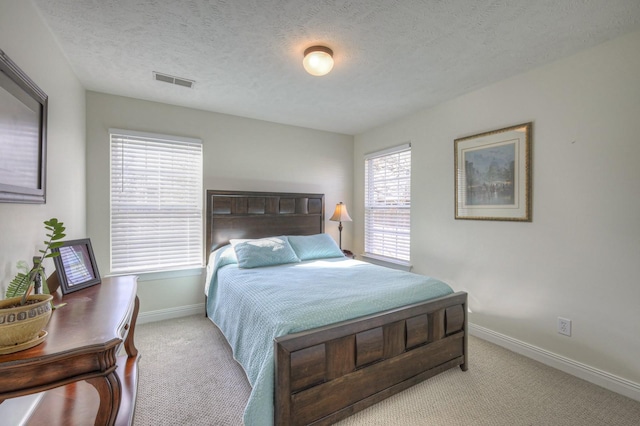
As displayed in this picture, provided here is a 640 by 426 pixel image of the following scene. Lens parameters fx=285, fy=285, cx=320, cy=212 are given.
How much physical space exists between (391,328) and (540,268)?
1539 millimetres

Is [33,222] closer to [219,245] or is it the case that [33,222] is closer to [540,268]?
[219,245]

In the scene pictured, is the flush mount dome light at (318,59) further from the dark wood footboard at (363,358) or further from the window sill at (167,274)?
the window sill at (167,274)

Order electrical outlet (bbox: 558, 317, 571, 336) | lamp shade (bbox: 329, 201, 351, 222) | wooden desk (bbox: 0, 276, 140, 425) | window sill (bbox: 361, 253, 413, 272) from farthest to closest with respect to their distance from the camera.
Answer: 1. lamp shade (bbox: 329, 201, 351, 222)
2. window sill (bbox: 361, 253, 413, 272)
3. electrical outlet (bbox: 558, 317, 571, 336)
4. wooden desk (bbox: 0, 276, 140, 425)

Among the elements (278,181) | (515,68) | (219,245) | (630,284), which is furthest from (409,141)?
(219,245)

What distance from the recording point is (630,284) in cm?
199

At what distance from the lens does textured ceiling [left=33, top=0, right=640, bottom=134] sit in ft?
5.64

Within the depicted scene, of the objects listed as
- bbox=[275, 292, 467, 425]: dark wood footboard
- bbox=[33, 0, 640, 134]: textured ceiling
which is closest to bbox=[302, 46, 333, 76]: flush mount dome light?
bbox=[33, 0, 640, 134]: textured ceiling

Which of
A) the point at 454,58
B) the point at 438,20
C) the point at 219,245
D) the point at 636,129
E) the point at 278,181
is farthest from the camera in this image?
the point at 278,181

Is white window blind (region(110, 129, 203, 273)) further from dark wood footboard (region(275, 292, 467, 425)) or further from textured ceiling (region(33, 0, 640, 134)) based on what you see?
dark wood footboard (region(275, 292, 467, 425))

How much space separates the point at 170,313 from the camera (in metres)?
3.29

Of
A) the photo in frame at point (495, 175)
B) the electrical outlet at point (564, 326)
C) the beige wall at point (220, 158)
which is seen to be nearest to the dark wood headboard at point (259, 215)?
the beige wall at point (220, 158)

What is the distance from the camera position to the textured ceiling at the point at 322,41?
1.72 metres

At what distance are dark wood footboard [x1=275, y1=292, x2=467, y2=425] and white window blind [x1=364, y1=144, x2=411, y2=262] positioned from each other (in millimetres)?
1572

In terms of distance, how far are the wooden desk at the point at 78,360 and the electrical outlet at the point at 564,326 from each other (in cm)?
300
